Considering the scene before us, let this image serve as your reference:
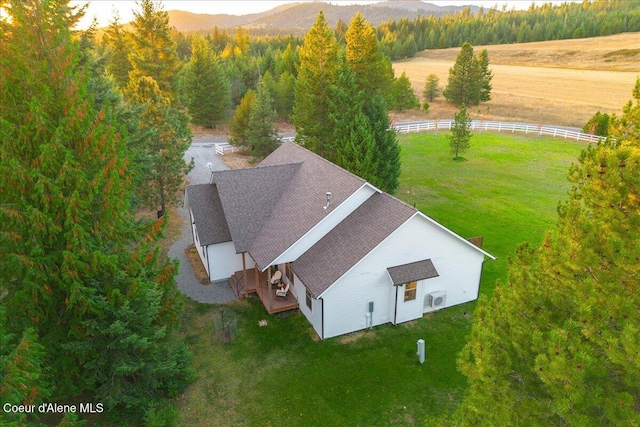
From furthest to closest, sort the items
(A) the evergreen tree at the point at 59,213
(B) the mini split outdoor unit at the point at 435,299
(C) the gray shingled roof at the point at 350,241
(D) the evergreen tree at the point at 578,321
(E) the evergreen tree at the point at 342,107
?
(E) the evergreen tree at the point at 342,107, (B) the mini split outdoor unit at the point at 435,299, (C) the gray shingled roof at the point at 350,241, (A) the evergreen tree at the point at 59,213, (D) the evergreen tree at the point at 578,321

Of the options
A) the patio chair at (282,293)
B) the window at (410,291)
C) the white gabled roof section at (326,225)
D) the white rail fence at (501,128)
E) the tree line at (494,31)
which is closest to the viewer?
the window at (410,291)

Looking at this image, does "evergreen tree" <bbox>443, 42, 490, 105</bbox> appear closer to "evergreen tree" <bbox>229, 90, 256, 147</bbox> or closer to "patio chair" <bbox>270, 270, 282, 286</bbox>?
"evergreen tree" <bbox>229, 90, 256, 147</bbox>

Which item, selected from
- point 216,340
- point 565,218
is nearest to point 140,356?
point 216,340

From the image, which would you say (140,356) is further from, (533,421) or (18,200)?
(533,421)

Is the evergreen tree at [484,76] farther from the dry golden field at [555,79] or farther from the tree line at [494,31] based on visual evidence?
the tree line at [494,31]

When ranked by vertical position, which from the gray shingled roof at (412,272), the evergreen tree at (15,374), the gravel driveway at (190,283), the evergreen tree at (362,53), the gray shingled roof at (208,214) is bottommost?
the gravel driveway at (190,283)

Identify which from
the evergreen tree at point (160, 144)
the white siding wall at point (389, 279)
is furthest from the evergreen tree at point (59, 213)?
the evergreen tree at point (160, 144)
